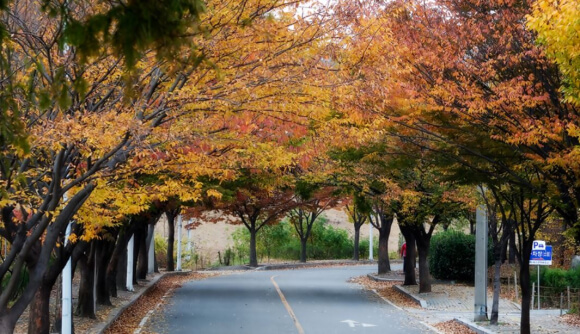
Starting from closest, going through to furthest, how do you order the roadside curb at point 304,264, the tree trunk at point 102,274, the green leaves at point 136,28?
the green leaves at point 136,28, the tree trunk at point 102,274, the roadside curb at point 304,264

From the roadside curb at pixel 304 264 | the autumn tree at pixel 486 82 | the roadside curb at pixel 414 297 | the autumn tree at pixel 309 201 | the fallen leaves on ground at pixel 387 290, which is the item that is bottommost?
the roadside curb at pixel 304 264

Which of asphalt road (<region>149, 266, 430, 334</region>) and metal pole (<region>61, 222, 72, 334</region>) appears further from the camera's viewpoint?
asphalt road (<region>149, 266, 430, 334</region>)

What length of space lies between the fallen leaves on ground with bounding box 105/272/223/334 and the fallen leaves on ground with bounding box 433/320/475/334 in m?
7.45

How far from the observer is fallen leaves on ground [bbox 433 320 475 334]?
19.0 metres

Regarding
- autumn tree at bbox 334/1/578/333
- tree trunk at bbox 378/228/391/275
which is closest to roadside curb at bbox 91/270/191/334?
autumn tree at bbox 334/1/578/333

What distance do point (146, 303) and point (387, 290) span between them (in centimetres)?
1082

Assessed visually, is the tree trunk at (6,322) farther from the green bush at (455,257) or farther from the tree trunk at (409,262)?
the green bush at (455,257)

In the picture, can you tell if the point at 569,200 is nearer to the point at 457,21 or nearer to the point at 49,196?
the point at 457,21

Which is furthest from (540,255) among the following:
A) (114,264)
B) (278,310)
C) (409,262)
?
(114,264)

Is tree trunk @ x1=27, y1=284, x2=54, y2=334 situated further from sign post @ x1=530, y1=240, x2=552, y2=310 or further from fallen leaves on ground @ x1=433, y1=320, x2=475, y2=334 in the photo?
sign post @ x1=530, y1=240, x2=552, y2=310

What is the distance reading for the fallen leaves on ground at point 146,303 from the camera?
64.8ft

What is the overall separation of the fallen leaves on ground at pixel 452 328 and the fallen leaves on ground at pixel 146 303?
745 centimetres

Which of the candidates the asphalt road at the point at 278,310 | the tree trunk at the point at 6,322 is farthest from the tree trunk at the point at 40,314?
the asphalt road at the point at 278,310

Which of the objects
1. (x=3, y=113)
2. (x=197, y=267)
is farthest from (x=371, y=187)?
(x=197, y=267)
